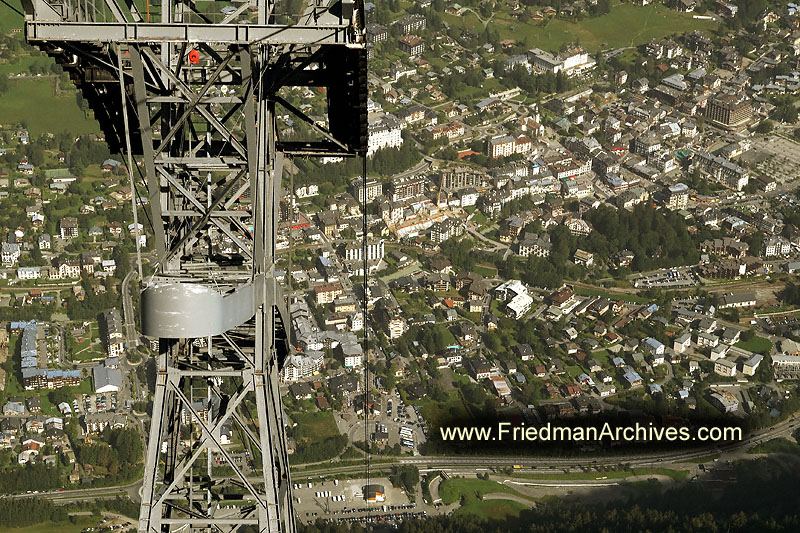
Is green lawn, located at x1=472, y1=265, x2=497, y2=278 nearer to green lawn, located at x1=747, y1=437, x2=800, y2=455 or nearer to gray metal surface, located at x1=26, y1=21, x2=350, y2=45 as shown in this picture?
green lawn, located at x1=747, y1=437, x2=800, y2=455

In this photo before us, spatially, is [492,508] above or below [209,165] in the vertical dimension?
below

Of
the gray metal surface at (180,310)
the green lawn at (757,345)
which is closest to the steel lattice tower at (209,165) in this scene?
the gray metal surface at (180,310)

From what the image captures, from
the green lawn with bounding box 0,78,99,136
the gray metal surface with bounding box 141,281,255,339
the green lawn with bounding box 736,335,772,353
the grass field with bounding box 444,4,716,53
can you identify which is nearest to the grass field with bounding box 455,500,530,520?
the green lawn with bounding box 736,335,772,353

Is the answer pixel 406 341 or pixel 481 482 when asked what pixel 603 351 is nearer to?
pixel 406 341

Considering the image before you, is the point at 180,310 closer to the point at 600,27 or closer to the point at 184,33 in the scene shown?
the point at 184,33

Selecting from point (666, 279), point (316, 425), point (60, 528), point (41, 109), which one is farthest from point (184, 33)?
point (41, 109)

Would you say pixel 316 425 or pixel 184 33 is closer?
pixel 184 33
